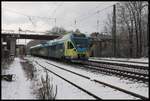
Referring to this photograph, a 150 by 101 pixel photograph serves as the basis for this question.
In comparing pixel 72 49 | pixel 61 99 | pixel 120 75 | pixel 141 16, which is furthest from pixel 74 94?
pixel 141 16

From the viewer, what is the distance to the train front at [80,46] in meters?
19.4

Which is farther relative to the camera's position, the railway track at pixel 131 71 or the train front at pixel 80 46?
the train front at pixel 80 46

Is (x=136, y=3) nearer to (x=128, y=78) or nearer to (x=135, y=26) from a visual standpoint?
(x=135, y=26)

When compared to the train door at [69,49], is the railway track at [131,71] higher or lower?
lower

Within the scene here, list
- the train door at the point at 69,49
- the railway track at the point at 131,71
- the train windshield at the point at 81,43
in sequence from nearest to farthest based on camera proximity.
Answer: the railway track at the point at 131,71 → the train door at the point at 69,49 → the train windshield at the point at 81,43

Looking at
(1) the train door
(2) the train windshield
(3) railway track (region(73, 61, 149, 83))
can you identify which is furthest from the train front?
(3) railway track (region(73, 61, 149, 83))

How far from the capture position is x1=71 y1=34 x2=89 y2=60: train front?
63.6ft

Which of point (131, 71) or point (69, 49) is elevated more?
point (69, 49)

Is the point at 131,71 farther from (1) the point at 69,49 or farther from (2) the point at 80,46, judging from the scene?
(1) the point at 69,49

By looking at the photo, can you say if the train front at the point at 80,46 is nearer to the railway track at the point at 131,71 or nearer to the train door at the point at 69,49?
the train door at the point at 69,49

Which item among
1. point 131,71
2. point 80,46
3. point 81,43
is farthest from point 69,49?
point 131,71

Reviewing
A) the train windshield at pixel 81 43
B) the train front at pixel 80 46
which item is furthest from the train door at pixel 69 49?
the train windshield at pixel 81 43

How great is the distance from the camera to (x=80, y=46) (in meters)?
19.7

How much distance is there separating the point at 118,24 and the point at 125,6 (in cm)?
380
